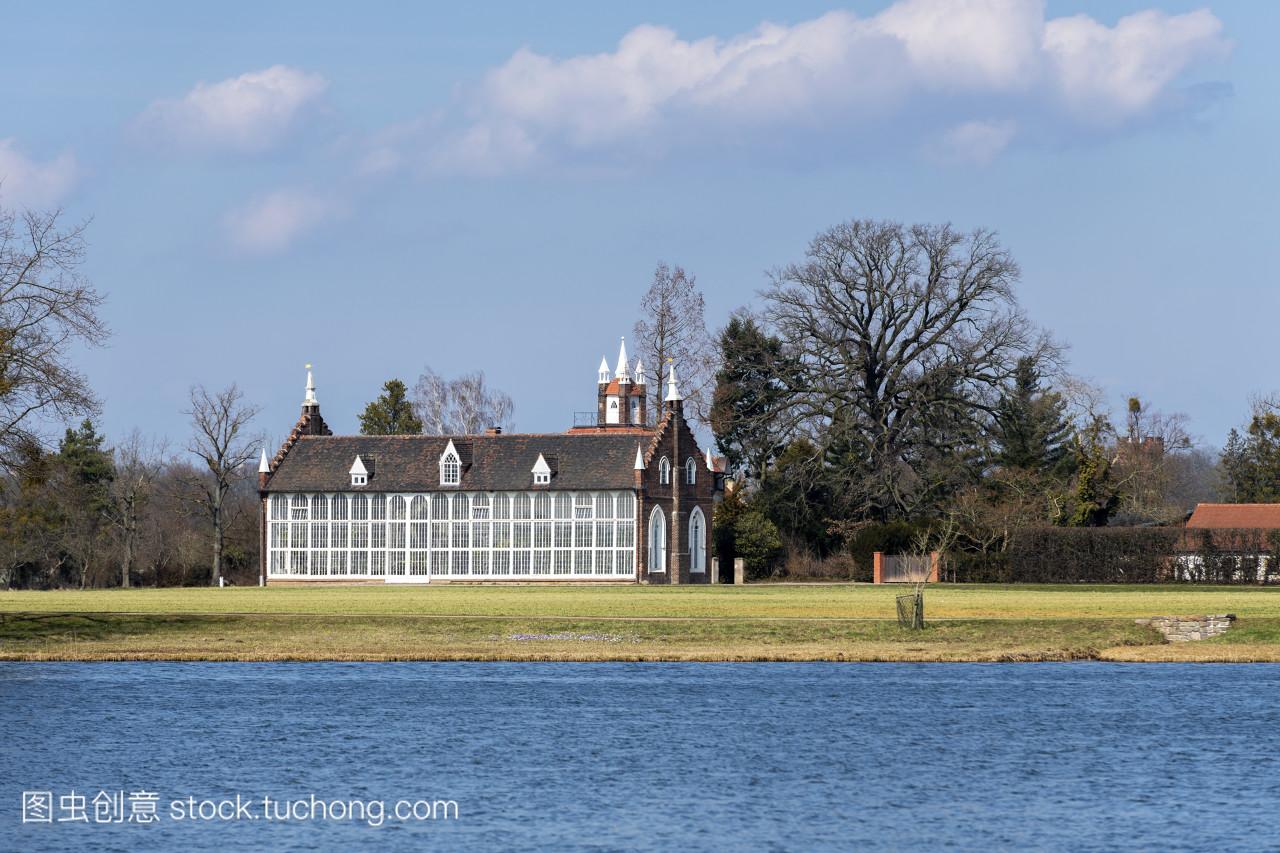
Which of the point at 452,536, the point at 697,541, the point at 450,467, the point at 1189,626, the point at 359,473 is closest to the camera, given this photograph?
the point at 1189,626

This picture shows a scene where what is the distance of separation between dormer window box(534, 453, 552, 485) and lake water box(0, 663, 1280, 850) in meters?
47.6

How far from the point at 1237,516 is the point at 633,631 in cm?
5242

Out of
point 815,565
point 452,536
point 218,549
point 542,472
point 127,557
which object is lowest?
point 815,565

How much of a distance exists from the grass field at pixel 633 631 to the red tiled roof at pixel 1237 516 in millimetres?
27215

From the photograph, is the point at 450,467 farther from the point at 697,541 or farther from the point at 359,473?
the point at 697,541

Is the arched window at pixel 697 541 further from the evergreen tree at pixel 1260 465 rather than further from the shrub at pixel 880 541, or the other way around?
the evergreen tree at pixel 1260 465

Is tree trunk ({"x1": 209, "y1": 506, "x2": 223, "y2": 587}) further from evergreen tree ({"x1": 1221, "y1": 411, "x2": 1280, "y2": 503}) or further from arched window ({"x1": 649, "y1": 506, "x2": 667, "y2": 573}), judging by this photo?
evergreen tree ({"x1": 1221, "y1": 411, "x2": 1280, "y2": 503})

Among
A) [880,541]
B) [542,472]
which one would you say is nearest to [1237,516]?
[880,541]

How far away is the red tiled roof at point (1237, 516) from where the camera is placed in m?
89.9

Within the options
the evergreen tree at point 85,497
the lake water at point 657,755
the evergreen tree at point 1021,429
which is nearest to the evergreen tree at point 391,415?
the evergreen tree at point 85,497

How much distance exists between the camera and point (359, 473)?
311ft

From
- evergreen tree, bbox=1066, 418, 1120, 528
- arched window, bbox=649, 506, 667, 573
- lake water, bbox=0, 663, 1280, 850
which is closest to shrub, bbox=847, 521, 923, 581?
evergreen tree, bbox=1066, 418, 1120, 528

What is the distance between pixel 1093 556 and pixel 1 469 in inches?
1992

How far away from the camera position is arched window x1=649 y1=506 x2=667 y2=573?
300 feet
